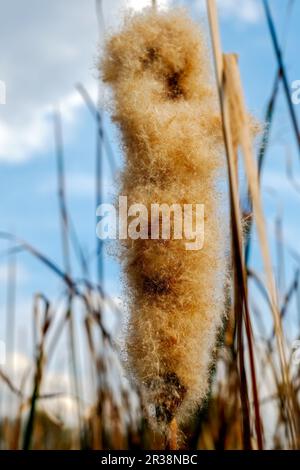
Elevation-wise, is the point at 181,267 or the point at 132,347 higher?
the point at 181,267

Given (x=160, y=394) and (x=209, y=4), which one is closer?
(x=209, y=4)

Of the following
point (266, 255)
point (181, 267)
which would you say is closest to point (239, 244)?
point (266, 255)

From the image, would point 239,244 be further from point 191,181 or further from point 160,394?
point 160,394

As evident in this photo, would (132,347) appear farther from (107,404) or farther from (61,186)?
(107,404)

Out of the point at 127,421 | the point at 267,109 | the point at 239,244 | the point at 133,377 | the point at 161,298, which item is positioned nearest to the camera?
the point at 239,244

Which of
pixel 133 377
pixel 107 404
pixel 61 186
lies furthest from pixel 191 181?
pixel 107 404

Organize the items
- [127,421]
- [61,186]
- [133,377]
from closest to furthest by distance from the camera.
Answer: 1. [133,377]
2. [61,186]
3. [127,421]

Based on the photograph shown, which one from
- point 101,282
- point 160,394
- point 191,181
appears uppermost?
point 101,282
